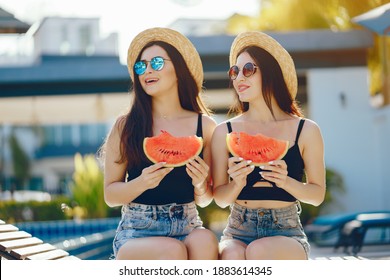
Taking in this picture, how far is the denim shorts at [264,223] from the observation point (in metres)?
3.41

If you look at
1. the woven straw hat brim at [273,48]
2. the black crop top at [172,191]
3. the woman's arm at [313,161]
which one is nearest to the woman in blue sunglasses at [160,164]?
the black crop top at [172,191]

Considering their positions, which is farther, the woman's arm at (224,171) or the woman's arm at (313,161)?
the woman's arm at (313,161)

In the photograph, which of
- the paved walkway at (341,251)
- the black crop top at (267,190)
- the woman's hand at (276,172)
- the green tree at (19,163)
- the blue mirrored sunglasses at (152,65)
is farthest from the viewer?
the green tree at (19,163)

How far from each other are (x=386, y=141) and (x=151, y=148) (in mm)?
10046

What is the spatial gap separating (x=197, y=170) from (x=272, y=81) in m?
0.63

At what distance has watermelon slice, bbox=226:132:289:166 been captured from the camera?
3.31 metres

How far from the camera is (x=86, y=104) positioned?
15.6 m

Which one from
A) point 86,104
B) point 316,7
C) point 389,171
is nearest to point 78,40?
point 86,104

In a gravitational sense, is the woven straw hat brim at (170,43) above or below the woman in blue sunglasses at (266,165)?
above

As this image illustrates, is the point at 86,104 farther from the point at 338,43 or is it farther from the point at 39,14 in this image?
the point at 338,43

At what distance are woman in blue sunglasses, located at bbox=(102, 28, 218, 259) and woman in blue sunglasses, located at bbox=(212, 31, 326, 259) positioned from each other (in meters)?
0.13

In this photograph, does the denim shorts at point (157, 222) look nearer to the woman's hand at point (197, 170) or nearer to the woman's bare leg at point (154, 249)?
the woman's bare leg at point (154, 249)

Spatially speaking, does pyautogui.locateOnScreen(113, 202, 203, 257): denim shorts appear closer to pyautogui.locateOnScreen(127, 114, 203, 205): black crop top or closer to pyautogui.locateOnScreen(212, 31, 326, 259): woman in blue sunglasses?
pyautogui.locateOnScreen(127, 114, 203, 205): black crop top
